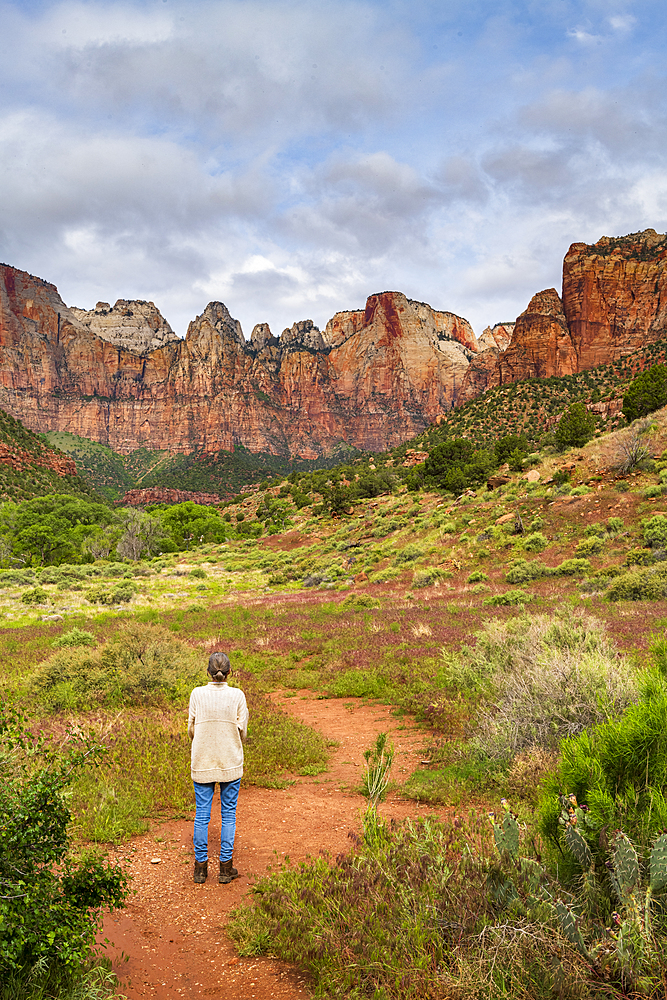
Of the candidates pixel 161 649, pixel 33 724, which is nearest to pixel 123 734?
pixel 33 724

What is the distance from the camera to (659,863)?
2234 millimetres

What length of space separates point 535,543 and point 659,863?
20.5 m

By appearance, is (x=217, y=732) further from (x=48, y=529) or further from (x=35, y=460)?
(x=35, y=460)

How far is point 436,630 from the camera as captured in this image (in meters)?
12.7

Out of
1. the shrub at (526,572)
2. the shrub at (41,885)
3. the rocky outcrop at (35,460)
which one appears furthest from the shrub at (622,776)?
the rocky outcrop at (35,460)

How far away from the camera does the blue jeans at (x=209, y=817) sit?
426 cm

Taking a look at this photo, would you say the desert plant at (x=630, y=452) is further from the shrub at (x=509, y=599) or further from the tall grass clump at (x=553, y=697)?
the tall grass clump at (x=553, y=697)

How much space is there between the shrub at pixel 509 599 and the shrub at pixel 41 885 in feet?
45.9

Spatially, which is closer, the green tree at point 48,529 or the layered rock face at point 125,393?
the green tree at point 48,529

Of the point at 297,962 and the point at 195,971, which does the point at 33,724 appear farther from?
the point at 297,962

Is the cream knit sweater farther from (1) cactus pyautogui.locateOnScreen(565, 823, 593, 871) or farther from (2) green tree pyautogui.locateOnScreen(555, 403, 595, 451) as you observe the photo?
(2) green tree pyautogui.locateOnScreen(555, 403, 595, 451)

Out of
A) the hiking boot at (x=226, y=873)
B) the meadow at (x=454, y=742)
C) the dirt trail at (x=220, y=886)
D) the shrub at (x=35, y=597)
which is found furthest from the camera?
the shrub at (x=35, y=597)

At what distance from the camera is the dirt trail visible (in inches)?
120

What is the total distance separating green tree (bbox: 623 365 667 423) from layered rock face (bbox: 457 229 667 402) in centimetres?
5906
